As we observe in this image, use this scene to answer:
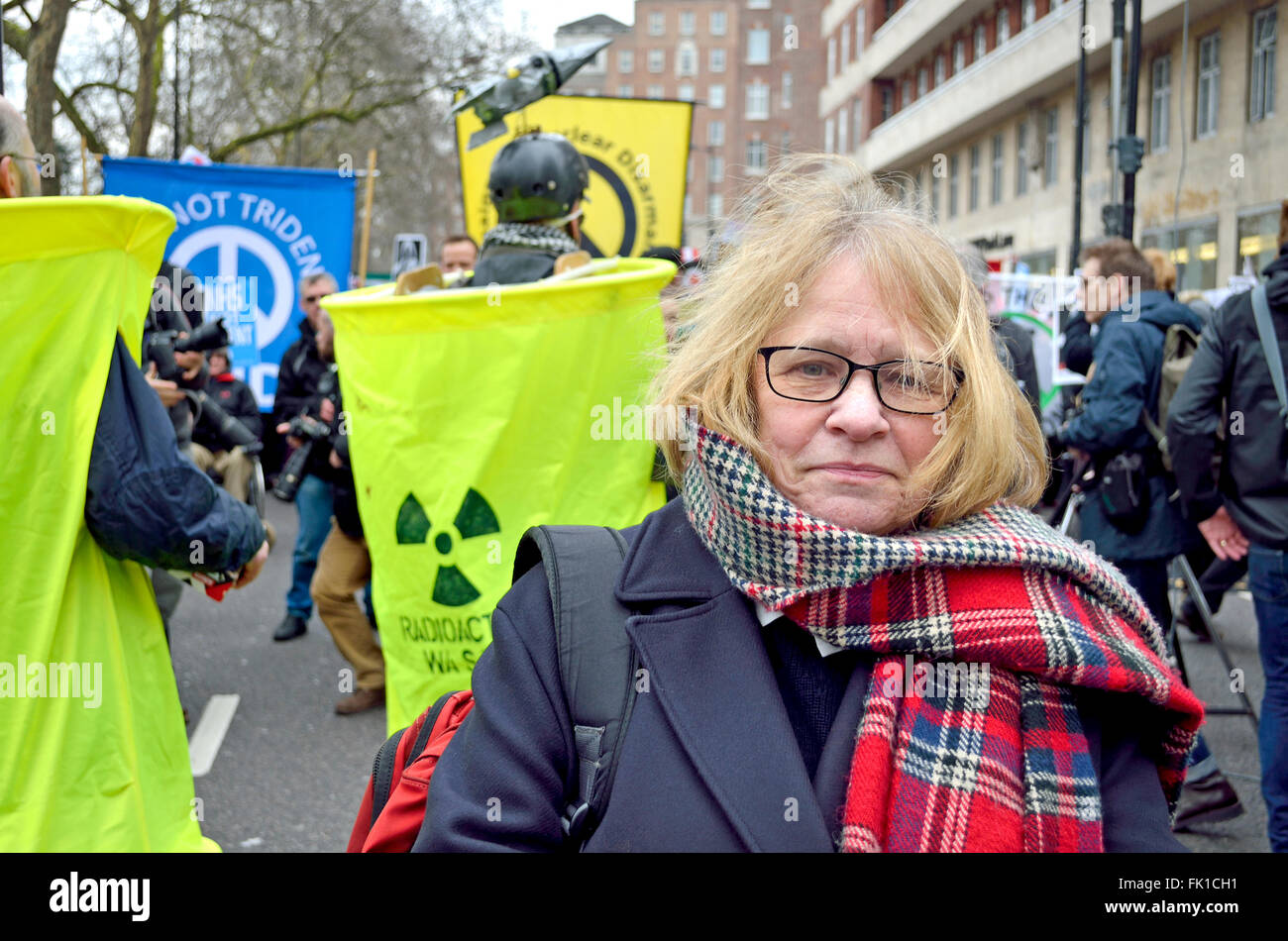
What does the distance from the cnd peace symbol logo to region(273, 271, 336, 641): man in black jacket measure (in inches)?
99.5

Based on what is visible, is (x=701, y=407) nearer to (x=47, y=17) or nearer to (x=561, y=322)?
(x=561, y=322)

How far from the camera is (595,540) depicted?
168 cm

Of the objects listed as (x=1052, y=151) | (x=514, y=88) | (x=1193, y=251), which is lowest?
(x=514, y=88)

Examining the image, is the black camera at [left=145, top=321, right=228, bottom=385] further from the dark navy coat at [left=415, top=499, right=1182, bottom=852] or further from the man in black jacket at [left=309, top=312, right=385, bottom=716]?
the dark navy coat at [left=415, top=499, right=1182, bottom=852]

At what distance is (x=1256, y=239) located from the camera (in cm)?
1927

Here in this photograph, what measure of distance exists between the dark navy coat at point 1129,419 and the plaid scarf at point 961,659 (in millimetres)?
3216

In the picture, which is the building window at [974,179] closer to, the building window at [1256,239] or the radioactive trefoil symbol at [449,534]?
the building window at [1256,239]

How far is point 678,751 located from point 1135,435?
376 centimetres

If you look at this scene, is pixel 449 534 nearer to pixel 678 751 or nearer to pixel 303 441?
pixel 678 751

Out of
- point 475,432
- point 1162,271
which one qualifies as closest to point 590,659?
point 475,432

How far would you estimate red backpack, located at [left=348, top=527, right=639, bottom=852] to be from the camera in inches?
59.6

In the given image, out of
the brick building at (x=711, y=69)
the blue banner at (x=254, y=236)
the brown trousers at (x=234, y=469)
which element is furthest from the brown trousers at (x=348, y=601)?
the brick building at (x=711, y=69)

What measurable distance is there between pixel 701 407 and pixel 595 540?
0.23 metres

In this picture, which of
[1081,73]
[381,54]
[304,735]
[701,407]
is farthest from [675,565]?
[381,54]
